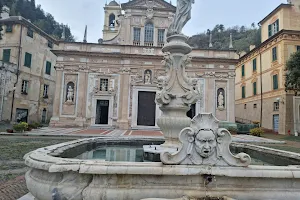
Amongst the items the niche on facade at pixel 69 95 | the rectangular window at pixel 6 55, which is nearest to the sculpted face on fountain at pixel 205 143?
the niche on facade at pixel 69 95

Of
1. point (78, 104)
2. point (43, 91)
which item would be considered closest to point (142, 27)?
point (78, 104)

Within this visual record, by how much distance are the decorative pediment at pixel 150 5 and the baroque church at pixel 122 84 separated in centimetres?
644

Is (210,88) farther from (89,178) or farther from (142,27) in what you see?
(89,178)

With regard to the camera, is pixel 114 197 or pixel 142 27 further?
pixel 142 27

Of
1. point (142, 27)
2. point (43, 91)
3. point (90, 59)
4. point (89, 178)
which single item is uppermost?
point (142, 27)

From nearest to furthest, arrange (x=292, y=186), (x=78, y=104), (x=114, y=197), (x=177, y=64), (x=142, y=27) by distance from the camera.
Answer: (x=114, y=197) → (x=292, y=186) → (x=177, y=64) → (x=78, y=104) → (x=142, y=27)

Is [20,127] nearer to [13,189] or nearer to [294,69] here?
[13,189]

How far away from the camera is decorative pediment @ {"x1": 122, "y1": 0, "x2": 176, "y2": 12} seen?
26.6 m

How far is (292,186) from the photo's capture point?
8.59 ft

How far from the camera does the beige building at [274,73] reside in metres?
22.8

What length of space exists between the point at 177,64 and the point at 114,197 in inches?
155

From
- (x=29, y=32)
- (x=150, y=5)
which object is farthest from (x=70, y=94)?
(x=150, y=5)

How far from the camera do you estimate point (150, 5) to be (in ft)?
88.2

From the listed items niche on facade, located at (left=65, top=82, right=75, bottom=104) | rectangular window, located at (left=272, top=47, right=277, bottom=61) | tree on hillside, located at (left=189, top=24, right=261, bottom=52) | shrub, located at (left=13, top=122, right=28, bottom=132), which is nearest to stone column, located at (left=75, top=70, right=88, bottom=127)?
niche on facade, located at (left=65, top=82, right=75, bottom=104)
